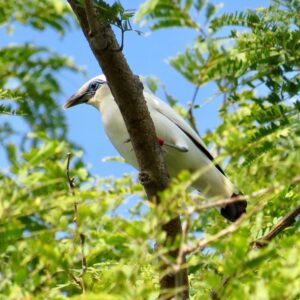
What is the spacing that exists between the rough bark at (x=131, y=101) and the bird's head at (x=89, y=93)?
1797mm

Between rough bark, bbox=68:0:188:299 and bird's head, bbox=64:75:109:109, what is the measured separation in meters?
1.80

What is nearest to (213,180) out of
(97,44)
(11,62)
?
(11,62)

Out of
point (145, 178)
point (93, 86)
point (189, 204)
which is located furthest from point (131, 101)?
point (93, 86)

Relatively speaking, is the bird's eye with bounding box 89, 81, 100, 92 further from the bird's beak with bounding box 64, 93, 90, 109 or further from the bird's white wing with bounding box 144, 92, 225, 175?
the bird's white wing with bounding box 144, 92, 225, 175

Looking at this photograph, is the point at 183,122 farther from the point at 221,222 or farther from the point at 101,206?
the point at 101,206

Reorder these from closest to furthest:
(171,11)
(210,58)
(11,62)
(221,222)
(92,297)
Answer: (92,297) < (171,11) < (210,58) < (221,222) < (11,62)

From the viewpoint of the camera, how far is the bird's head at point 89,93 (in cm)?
543

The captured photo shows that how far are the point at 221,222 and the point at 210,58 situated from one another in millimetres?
1280

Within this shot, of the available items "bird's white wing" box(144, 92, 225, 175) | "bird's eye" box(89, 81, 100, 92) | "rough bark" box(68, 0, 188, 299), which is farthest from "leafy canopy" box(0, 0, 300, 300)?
"bird's eye" box(89, 81, 100, 92)

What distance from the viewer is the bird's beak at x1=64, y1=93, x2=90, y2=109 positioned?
18.2 feet

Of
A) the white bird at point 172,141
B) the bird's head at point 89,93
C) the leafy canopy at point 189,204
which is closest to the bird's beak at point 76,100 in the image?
the bird's head at point 89,93

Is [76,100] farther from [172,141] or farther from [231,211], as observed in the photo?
[231,211]

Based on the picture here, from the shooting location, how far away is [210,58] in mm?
3516

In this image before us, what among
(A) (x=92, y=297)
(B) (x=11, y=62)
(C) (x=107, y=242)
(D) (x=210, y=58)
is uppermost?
(B) (x=11, y=62)
